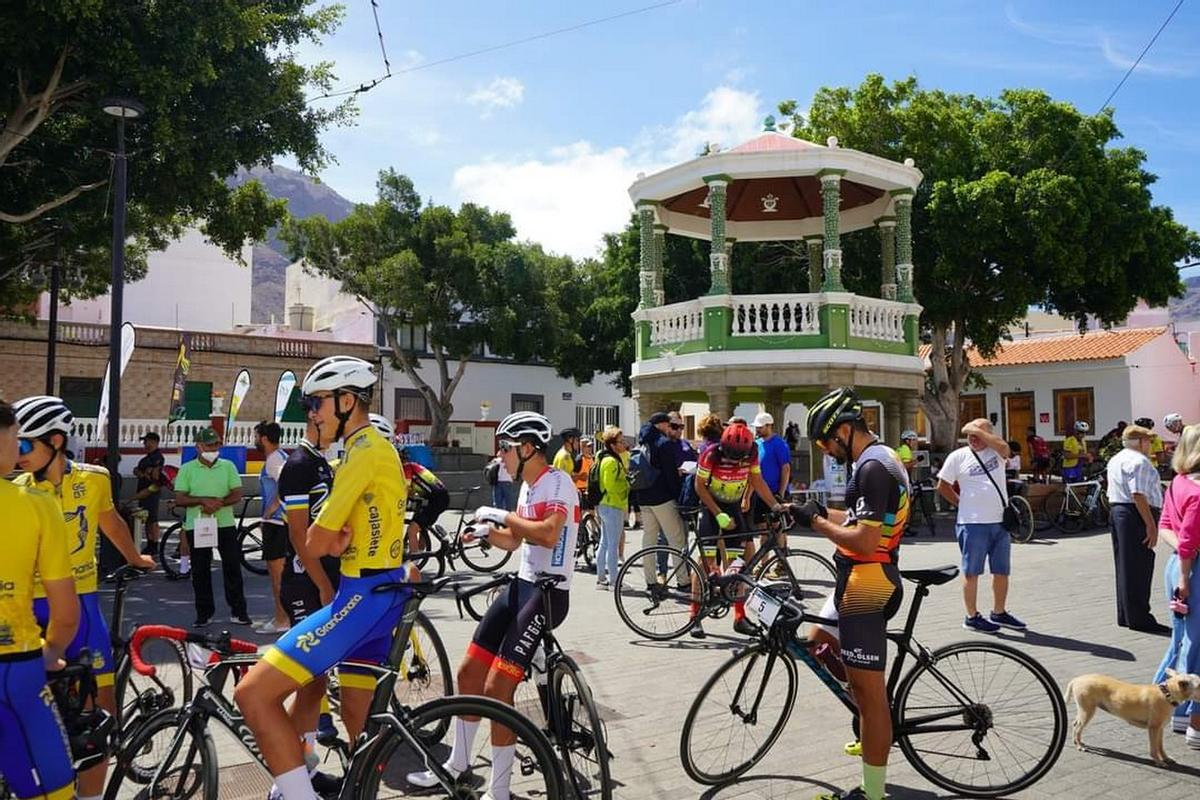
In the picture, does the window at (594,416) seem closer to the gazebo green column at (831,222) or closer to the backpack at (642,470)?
the gazebo green column at (831,222)

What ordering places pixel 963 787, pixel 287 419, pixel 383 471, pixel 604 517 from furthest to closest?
pixel 287 419 → pixel 604 517 → pixel 963 787 → pixel 383 471

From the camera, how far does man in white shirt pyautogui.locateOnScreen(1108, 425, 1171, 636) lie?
26.3 ft

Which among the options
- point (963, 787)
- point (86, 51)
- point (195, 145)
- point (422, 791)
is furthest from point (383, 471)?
point (195, 145)

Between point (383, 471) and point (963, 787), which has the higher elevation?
point (383, 471)

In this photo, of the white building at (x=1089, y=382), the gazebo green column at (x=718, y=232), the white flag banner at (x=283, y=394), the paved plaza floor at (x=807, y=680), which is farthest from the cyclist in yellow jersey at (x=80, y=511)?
the white building at (x=1089, y=382)

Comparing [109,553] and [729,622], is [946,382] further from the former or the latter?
[109,553]

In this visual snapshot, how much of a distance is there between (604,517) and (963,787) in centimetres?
629

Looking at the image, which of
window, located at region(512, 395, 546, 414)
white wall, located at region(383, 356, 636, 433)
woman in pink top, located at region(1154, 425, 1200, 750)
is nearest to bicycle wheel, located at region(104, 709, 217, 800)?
woman in pink top, located at region(1154, 425, 1200, 750)

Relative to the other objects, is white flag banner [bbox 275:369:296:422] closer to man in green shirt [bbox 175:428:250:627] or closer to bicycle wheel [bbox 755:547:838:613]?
man in green shirt [bbox 175:428:250:627]

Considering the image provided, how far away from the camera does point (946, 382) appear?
983 inches

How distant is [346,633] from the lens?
358cm

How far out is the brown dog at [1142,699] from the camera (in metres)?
4.81

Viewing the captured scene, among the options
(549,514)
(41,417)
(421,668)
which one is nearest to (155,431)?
(421,668)

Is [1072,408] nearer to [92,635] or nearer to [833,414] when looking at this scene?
[833,414]
